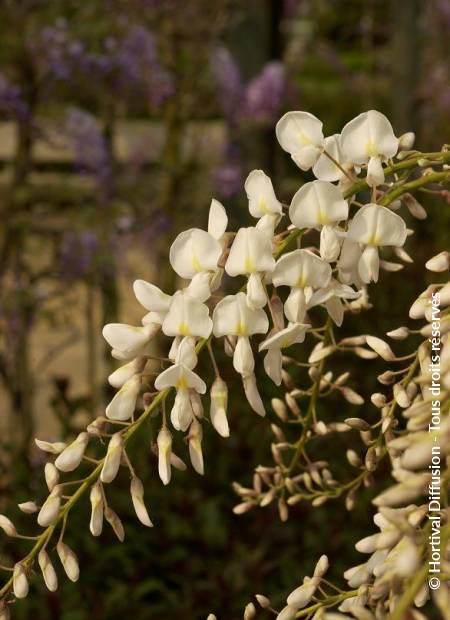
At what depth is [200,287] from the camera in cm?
82

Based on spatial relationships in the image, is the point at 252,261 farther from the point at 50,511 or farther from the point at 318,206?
the point at 50,511

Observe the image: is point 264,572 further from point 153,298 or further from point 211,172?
point 211,172

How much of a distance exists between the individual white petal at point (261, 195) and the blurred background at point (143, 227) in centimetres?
116

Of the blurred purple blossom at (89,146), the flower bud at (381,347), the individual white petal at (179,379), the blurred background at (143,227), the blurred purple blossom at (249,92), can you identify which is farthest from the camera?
the blurred purple blossom at (249,92)

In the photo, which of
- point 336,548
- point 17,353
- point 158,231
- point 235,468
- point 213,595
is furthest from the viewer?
point 158,231

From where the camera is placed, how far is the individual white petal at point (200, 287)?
0.82m

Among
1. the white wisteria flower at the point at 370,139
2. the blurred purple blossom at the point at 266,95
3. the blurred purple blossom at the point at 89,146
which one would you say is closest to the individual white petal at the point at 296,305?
the white wisteria flower at the point at 370,139

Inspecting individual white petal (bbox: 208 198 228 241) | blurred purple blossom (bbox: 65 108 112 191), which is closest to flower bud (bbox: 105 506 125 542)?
individual white petal (bbox: 208 198 228 241)

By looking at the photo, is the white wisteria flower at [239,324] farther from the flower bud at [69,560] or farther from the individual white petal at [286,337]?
the flower bud at [69,560]

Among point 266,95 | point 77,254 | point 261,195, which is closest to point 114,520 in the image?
point 261,195

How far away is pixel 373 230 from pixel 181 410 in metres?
0.18

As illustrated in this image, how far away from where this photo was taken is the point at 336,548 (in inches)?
88.4

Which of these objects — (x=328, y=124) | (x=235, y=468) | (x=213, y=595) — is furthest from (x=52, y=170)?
(x=213, y=595)

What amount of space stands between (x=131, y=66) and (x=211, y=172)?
924 millimetres
